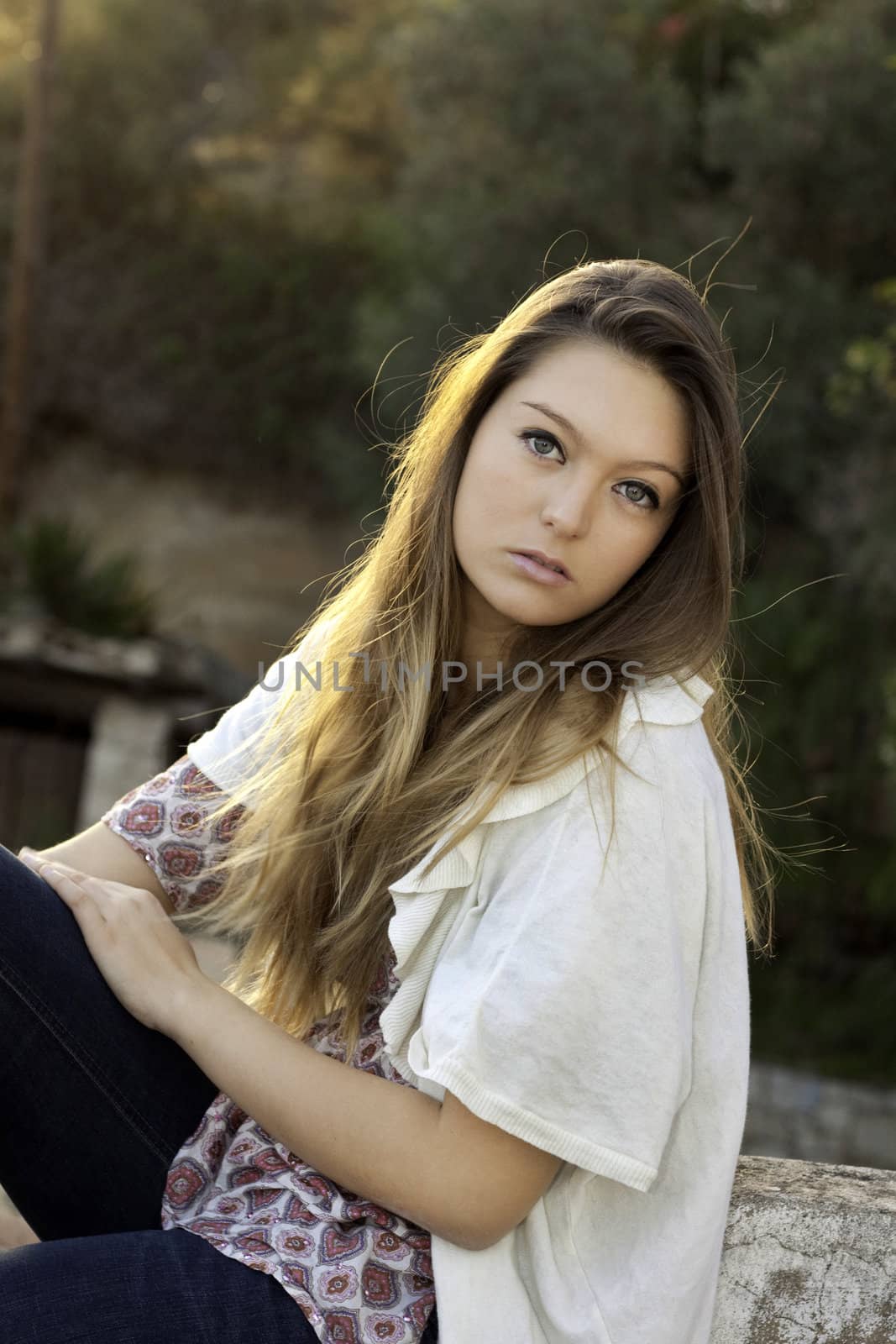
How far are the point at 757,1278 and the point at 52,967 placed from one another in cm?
91

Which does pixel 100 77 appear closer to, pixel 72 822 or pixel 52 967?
pixel 72 822

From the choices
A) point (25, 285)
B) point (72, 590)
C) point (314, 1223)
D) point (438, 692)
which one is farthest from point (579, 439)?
point (25, 285)

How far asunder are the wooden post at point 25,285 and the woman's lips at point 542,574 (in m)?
9.98

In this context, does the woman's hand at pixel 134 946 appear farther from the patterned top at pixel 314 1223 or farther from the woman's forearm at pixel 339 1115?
the patterned top at pixel 314 1223

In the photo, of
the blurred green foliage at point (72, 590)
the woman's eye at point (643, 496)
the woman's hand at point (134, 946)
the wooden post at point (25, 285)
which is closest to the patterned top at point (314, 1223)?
the woman's hand at point (134, 946)

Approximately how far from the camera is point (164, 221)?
46.2 ft

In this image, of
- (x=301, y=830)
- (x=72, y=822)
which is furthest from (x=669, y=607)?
(x=72, y=822)

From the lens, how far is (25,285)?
11430 millimetres

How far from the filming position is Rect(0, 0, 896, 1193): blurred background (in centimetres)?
872

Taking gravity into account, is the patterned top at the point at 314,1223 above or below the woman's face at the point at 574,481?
below

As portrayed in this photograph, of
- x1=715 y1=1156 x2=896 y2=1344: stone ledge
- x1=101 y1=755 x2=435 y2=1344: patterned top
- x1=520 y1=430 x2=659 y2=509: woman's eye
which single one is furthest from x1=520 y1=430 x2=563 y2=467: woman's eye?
x1=715 y1=1156 x2=896 y2=1344: stone ledge

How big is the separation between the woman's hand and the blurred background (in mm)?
3955

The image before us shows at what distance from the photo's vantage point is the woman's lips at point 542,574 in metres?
1.64

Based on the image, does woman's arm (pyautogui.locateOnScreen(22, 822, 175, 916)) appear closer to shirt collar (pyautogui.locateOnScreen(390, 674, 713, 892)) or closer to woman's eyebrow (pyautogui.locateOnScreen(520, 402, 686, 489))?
shirt collar (pyautogui.locateOnScreen(390, 674, 713, 892))
